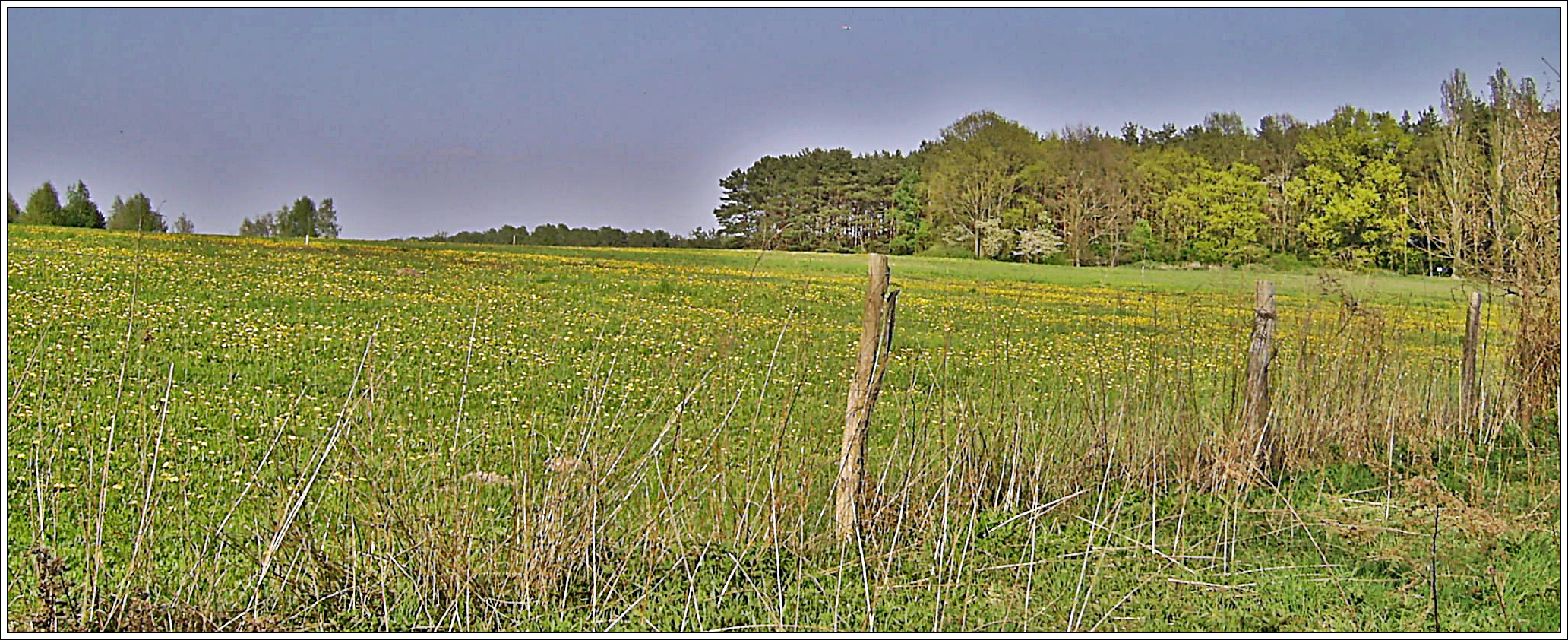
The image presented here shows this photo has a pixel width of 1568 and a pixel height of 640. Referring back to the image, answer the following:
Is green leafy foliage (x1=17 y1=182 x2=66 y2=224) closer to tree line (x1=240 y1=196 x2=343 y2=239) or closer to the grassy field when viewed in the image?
tree line (x1=240 y1=196 x2=343 y2=239)

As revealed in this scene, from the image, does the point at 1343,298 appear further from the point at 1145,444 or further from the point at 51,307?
the point at 51,307

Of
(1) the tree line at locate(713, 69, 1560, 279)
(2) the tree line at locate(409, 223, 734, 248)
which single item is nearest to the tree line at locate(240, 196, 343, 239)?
(2) the tree line at locate(409, 223, 734, 248)

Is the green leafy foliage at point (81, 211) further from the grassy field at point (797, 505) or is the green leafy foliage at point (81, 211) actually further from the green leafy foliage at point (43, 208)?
the grassy field at point (797, 505)

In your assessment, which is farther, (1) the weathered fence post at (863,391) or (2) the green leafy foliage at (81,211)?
(2) the green leafy foliage at (81,211)

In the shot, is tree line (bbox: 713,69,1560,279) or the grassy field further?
tree line (bbox: 713,69,1560,279)

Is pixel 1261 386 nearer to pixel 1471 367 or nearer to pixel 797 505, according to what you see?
pixel 1471 367

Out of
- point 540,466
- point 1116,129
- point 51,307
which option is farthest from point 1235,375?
point 1116,129

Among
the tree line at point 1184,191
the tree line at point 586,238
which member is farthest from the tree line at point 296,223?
the tree line at point 1184,191
